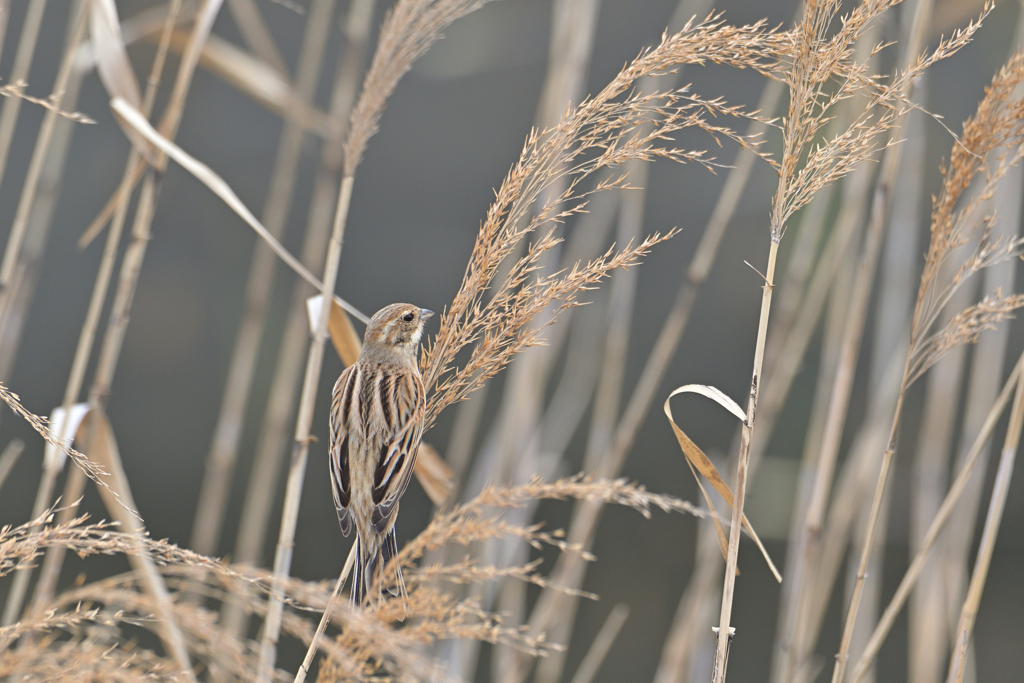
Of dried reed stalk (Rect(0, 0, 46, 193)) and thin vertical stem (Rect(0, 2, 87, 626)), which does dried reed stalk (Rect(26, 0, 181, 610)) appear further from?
dried reed stalk (Rect(0, 0, 46, 193))

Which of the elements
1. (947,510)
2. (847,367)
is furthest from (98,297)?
(947,510)

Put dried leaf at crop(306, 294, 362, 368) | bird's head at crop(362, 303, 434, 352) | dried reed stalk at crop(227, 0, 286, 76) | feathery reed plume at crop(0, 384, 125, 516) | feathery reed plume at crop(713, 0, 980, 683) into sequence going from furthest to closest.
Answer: dried reed stalk at crop(227, 0, 286, 76), bird's head at crop(362, 303, 434, 352), dried leaf at crop(306, 294, 362, 368), feathery reed plume at crop(713, 0, 980, 683), feathery reed plume at crop(0, 384, 125, 516)

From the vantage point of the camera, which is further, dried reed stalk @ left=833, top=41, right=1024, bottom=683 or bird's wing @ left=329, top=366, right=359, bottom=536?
bird's wing @ left=329, top=366, right=359, bottom=536

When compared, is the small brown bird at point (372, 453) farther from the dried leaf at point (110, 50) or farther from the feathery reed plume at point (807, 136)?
the dried leaf at point (110, 50)

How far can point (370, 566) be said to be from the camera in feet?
4.55

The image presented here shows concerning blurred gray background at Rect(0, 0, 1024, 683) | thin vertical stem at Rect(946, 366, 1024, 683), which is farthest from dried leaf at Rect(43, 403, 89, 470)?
blurred gray background at Rect(0, 0, 1024, 683)

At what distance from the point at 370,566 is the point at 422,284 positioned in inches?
141

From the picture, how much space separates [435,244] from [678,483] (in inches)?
74.0

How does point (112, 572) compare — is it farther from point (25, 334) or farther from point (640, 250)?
point (640, 250)

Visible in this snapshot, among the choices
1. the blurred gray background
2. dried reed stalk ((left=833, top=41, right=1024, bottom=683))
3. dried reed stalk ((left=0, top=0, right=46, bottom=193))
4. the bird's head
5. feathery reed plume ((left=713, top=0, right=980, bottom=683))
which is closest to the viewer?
feathery reed plume ((left=713, top=0, right=980, bottom=683))

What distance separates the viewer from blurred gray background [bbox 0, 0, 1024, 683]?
4414 millimetres

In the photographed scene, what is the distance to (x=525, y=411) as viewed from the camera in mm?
2256

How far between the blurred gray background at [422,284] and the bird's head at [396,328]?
2.46 metres

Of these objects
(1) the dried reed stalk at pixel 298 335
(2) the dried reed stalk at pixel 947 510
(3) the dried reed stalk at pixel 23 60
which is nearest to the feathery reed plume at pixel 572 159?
(2) the dried reed stalk at pixel 947 510
